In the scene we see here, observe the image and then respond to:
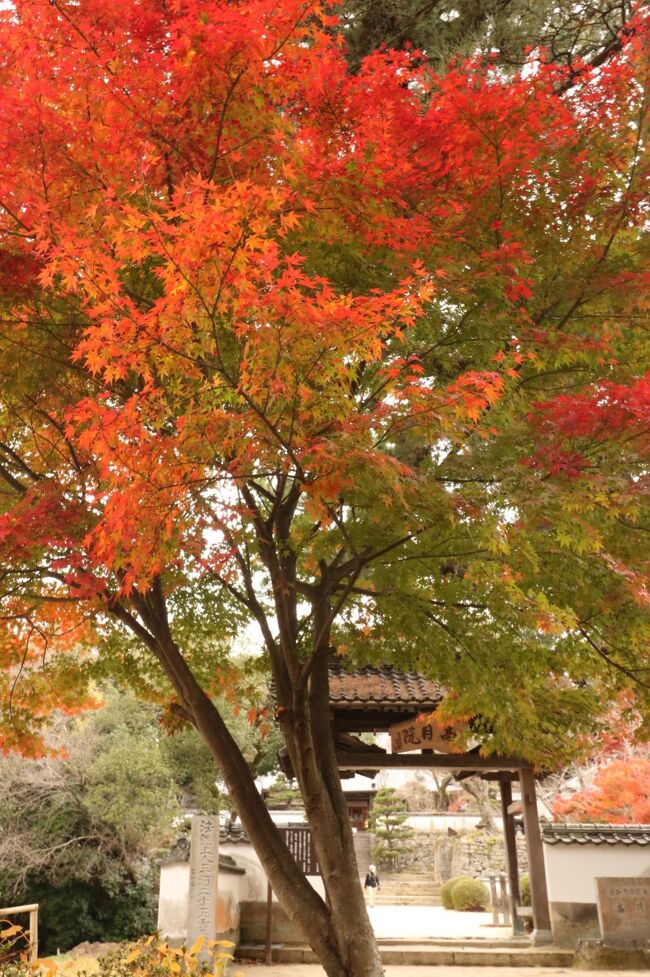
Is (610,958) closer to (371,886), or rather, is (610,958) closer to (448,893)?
(448,893)

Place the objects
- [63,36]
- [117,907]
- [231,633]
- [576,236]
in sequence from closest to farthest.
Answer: [63,36]
[576,236]
[231,633]
[117,907]

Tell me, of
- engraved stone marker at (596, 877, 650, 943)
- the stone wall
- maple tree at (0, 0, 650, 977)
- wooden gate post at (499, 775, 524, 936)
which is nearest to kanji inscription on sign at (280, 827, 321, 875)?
wooden gate post at (499, 775, 524, 936)

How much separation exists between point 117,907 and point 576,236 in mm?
16695

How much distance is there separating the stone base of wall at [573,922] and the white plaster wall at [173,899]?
585 cm

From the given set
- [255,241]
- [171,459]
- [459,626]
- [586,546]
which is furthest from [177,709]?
[255,241]

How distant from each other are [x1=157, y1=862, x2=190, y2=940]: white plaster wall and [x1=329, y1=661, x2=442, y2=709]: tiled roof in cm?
365

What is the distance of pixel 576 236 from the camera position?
202 inches

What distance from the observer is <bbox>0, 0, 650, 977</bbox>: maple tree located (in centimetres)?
370

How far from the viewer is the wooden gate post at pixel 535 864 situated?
40.4ft

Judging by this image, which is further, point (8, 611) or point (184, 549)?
point (8, 611)

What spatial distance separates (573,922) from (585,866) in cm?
87

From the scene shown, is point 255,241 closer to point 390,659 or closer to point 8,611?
point 390,659

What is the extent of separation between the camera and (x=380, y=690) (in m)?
10.6

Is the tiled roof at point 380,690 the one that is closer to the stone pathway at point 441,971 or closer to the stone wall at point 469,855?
the stone pathway at point 441,971
